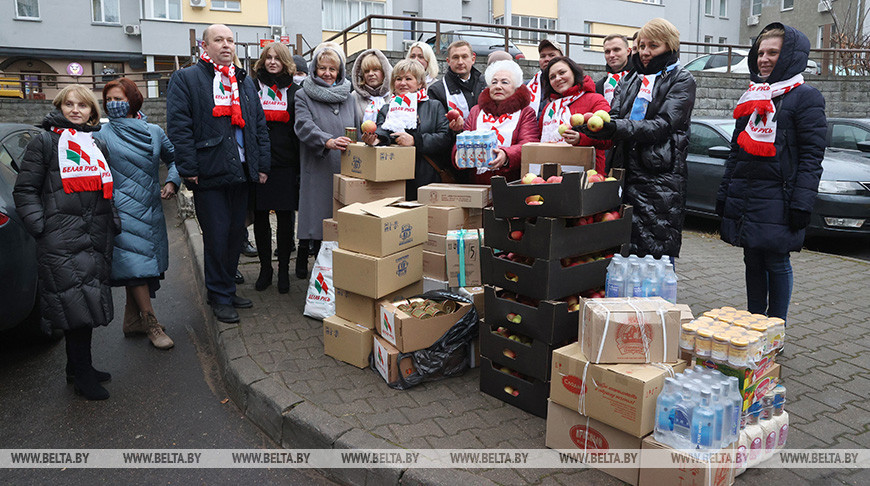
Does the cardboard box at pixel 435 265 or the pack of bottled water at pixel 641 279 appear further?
the cardboard box at pixel 435 265

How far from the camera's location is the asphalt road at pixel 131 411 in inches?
122

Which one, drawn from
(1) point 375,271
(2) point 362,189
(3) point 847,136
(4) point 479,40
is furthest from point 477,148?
(4) point 479,40

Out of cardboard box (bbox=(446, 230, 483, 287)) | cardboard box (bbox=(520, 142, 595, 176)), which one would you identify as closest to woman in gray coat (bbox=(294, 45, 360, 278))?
cardboard box (bbox=(446, 230, 483, 287))

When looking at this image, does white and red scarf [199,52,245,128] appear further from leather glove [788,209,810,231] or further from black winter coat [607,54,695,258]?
leather glove [788,209,810,231]

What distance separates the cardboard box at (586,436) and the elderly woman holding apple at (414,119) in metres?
2.56

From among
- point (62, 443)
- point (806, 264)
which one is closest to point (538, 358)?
point (62, 443)

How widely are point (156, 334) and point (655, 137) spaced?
3975 mm

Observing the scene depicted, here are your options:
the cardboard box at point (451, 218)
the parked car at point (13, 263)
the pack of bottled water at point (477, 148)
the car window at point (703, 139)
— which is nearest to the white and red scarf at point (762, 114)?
the pack of bottled water at point (477, 148)

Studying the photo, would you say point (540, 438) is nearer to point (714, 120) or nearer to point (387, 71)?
point (387, 71)

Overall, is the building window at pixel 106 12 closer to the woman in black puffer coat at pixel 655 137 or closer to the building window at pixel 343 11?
the building window at pixel 343 11

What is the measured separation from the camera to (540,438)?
10.3ft

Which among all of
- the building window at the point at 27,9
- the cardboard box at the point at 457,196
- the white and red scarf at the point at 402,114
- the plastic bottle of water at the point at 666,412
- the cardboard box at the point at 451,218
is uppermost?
the building window at the point at 27,9

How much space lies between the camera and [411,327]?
3.67m

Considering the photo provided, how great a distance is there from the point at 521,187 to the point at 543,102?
1796 millimetres
